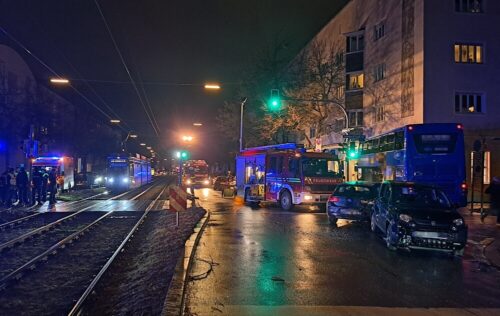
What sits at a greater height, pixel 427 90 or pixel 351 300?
pixel 427 90

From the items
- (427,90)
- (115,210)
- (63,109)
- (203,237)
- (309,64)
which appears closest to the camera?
(203,237)

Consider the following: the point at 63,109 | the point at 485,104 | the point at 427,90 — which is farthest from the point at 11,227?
the point at 63,109

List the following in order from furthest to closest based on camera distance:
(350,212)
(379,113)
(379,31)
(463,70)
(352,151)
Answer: (379,31), (379,113), (463,70), (352,151), (350,212)

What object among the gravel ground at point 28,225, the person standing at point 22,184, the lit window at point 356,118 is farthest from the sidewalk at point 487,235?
the person standing at point 22,184

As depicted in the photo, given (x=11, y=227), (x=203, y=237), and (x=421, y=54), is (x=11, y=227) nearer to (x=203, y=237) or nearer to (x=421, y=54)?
(x=203, y=237)

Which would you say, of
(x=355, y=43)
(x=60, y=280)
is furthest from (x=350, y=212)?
(x=355, y=43)

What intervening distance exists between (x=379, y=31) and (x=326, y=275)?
94.8ft

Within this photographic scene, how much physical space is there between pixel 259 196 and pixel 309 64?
17016 mm

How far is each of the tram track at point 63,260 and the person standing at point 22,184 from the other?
7.37m

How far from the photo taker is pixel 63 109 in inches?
2135

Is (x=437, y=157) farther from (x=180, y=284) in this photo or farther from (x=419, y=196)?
(x=180, y=284)

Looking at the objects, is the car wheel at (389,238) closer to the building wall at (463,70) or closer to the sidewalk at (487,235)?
the sidewalk at (487,235)

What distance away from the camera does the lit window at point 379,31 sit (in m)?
34.6

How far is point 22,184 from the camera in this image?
2531cm
